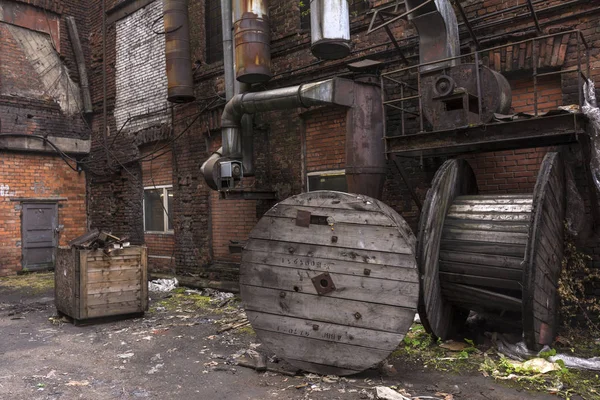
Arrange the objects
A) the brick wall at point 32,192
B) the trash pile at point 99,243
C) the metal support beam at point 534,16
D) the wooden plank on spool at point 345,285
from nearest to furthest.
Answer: the wooden plank on spool at point 345,285 < the metal support beam at point 534,16 < the trash pile at point 99,243 < the brick wall at point 32,192

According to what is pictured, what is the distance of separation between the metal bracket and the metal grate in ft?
20.4

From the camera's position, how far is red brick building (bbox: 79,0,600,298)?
527cm

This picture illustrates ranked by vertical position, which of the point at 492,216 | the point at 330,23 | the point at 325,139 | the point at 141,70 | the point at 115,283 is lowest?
the point at 115,283

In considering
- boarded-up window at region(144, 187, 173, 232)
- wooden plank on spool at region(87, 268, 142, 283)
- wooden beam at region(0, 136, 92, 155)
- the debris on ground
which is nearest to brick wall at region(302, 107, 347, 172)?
wooden plank on spool at region(87, 268, 142, 283)

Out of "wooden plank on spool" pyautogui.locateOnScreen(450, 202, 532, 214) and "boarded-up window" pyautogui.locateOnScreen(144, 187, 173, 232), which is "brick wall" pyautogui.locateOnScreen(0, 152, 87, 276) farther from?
"wooden plank on spool" pyautogui.locateOnScreen(450, 202, 532, 214)

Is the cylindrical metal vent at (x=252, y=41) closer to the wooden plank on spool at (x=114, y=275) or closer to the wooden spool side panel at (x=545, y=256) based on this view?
the wooden plank on spool at (x=114, y=275)

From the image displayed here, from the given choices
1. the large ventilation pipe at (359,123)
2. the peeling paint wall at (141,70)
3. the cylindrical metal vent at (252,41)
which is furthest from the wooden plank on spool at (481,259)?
the peeling paint wall at (141,70)

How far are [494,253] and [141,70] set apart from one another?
8816 millimetres

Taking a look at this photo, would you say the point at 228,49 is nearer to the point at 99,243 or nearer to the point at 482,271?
the point at 99,243

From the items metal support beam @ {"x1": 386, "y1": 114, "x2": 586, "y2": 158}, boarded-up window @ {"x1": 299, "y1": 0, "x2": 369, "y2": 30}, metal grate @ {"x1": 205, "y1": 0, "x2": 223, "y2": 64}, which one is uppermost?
metal grate @ {"x1": 205, "y1": 0, "x2": 223, "y2": 64}

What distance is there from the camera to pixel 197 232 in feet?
29.5

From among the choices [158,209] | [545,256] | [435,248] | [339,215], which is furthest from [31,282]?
[545,256]

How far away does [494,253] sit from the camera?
415 centimetres

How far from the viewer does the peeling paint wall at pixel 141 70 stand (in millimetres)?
9805
